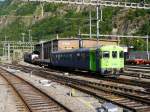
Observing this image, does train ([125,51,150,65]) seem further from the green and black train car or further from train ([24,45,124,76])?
the green and black train car

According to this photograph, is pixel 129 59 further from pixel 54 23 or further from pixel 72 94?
pixel 54 23

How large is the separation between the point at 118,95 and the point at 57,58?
37.3 m

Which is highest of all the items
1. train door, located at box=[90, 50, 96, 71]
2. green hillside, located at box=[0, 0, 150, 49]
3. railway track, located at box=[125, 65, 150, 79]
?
green hillside, located at box=[0, 0, 150, 49]

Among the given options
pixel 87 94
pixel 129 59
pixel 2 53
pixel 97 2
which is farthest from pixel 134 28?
pixel 87 94

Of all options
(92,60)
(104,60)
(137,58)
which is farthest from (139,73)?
(137,58)

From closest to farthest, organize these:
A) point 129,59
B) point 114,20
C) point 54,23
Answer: point 129,59
point 114,20
point 54,23

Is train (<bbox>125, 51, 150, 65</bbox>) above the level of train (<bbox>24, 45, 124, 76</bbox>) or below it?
below

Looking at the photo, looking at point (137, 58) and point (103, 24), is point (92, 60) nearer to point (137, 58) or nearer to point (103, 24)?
point (137, 58)

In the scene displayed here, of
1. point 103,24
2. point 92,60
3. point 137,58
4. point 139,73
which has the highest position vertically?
point 103,24

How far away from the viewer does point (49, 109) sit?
1728cm

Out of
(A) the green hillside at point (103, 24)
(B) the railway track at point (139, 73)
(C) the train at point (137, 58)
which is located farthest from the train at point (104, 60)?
(A) the green hillside at point (103, 24)

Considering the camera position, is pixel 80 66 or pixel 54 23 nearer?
pixel 80 66

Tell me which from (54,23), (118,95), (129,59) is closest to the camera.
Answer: (118,95)

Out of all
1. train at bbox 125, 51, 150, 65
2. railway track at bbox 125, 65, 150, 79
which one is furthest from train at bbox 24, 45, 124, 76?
train at bbox 125, 51, 150, 65
